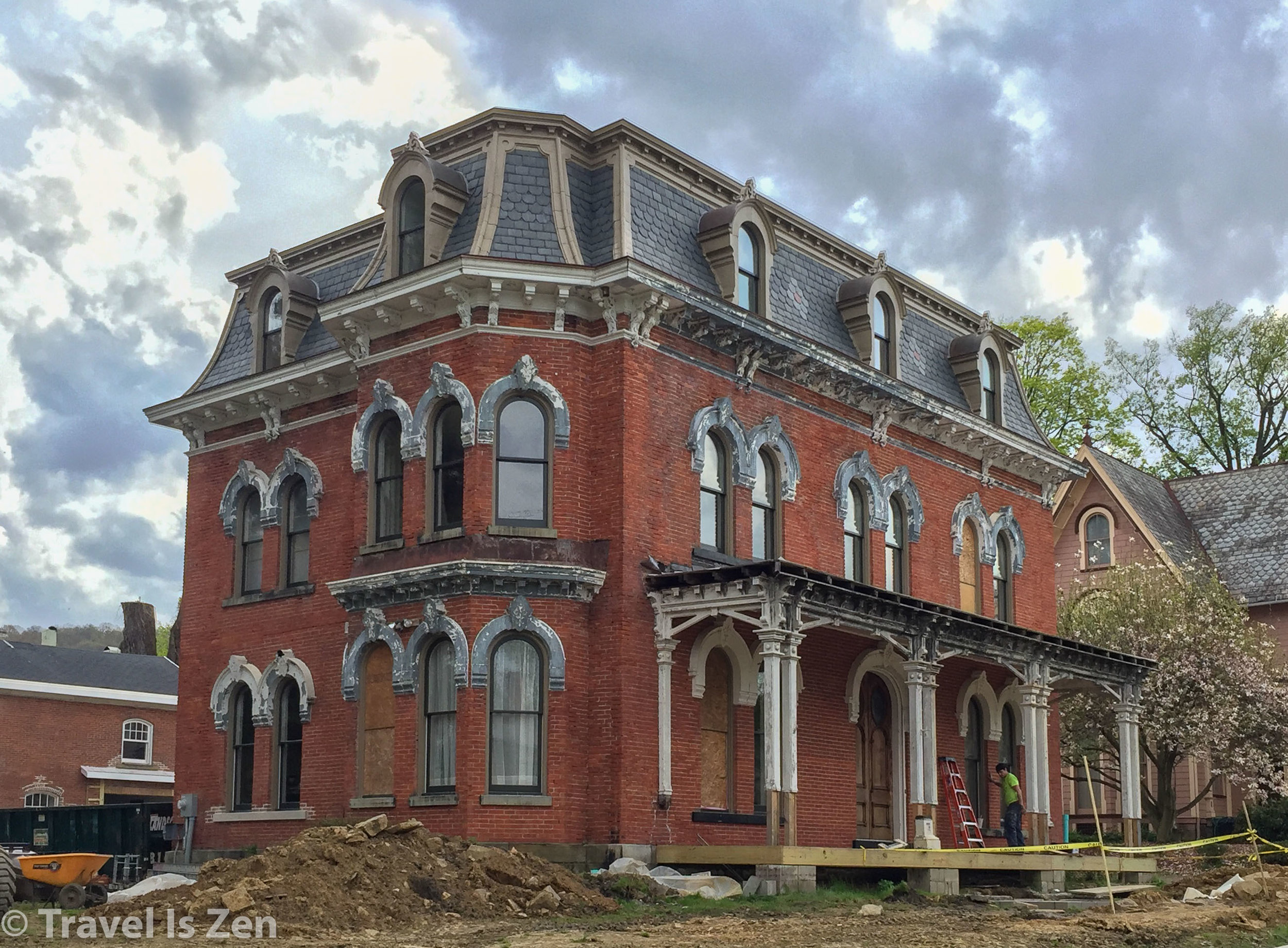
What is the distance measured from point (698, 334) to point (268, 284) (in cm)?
888

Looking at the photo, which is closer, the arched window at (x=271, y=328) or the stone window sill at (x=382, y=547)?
the stone window sill at (x=382, y=547)

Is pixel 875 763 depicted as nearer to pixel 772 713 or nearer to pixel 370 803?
pixel 772 713

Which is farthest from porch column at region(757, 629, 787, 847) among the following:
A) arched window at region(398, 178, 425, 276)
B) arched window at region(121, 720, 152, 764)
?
arched window at region(121, 720, 152, 764)

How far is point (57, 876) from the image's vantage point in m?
21.4

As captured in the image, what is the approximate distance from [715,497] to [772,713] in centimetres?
483

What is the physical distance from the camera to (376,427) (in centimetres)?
2552

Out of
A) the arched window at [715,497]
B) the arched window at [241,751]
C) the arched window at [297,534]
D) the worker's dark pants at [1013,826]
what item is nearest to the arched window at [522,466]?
the arched window at [715,497]

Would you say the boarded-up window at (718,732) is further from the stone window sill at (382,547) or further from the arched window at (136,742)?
the arched window at (136,742)

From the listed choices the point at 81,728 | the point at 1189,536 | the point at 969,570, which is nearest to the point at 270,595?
the point at 969,570

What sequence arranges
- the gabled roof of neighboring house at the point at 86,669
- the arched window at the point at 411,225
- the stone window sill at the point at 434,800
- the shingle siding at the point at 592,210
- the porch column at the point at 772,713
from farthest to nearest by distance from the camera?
the gabled roof of neighboring house at the point at 86,669
the arched window at the point at 411,225
the shingle siding at the point at 592,210
the stone window sill at the point at 434,800
the porch column at the point at 772,713

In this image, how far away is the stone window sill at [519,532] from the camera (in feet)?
76.6

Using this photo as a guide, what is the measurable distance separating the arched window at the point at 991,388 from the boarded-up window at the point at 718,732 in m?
10.6

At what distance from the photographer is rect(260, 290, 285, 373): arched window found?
28969 millimetres

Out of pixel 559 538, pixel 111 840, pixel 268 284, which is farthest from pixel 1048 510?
pixel 111 840
